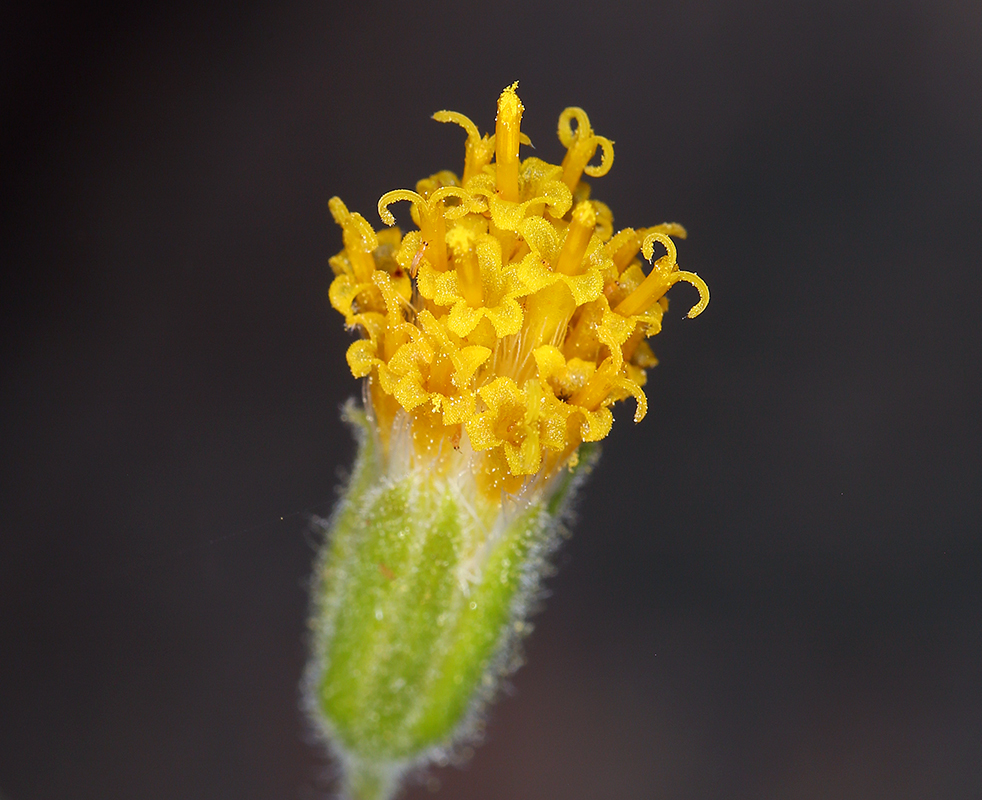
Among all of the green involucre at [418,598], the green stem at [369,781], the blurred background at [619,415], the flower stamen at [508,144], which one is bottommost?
the green stem at [369,781]

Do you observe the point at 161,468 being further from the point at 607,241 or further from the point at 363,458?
the point at 607,241

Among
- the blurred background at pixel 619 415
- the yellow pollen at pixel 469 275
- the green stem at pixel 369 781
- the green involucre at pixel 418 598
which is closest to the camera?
the yellow pollen at pixel 469 275

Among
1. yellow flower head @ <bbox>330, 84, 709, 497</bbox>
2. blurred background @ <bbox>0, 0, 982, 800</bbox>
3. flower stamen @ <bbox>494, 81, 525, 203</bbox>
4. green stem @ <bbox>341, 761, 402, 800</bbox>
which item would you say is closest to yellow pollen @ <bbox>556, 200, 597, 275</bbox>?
yellow flower head @ <bbox>330, 84, 709, 497</bbox>

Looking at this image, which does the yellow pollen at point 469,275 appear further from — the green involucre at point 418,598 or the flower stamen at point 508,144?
the green involucre at point 418,598

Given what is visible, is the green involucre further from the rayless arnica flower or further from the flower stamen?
the flower stamen

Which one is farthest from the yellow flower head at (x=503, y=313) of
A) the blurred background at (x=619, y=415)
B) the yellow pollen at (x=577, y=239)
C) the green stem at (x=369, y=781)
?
the blurred background at (x=619, y=415)

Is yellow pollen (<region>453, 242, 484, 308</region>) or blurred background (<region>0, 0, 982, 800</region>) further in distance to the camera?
blurred background (<region>0, 0, 982, 800</region>)

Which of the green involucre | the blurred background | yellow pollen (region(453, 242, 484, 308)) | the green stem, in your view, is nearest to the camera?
yellow pollen (region(453, 242, 484, 308))

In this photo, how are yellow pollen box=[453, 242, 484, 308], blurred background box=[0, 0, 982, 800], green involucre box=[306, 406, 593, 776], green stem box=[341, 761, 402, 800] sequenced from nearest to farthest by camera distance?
yellow pollen box=[453, 242, 484, 308] < green involucre box=[306, 406, 593, 776] < green stem box=[341, 761, 402, 800] < blurred background box=[0, 0, 982, 800]
